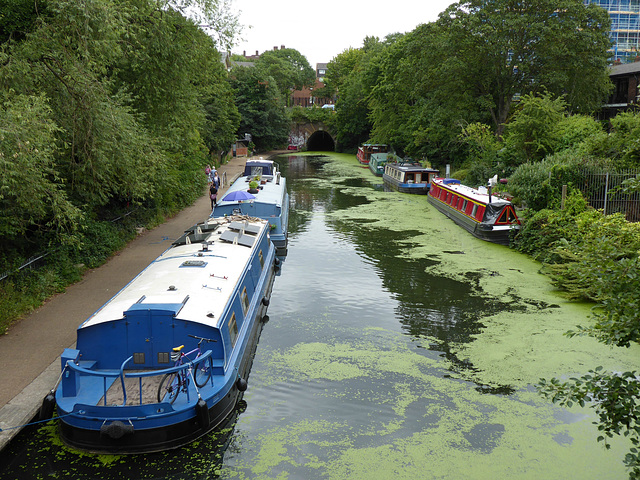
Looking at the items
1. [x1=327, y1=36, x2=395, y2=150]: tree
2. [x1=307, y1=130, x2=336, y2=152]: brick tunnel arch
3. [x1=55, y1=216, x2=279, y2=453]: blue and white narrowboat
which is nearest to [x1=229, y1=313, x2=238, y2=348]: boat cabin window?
[x1=55, y1=216, x2=279, y2=453]: blue and white narrowboat

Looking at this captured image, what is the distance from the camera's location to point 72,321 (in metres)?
10.9

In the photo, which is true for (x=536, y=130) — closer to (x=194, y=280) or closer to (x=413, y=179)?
(x=413, y=179)

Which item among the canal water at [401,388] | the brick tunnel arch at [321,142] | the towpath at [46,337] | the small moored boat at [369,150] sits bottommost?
the canal water at [401,388]

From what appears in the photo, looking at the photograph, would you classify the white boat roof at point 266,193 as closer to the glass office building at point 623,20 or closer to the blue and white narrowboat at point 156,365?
the blue and white narrowboat at point 156,365

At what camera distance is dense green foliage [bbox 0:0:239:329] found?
33.0 feet

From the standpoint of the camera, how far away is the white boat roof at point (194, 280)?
8328 mm

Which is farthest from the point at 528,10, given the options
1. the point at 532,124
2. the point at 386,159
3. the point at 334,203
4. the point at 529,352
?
the point at 529,352

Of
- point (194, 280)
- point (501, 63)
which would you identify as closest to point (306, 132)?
point (501, 63)

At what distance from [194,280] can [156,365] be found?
192 centimetres

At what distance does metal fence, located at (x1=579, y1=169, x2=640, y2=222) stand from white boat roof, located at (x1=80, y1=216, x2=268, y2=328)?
448 inches

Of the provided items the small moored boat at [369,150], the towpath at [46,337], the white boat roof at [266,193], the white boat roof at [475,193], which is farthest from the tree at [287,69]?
the towpath at [46,337]

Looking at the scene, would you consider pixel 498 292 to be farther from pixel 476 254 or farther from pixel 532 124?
pixel 532 124

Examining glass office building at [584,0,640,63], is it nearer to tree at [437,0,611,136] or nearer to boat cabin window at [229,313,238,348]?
tree at [437,0,611,136]

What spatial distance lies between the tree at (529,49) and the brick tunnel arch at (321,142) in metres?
51.8
